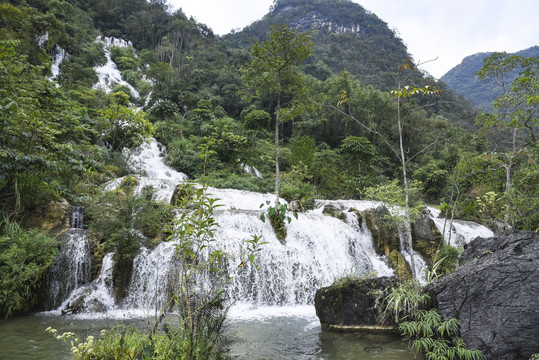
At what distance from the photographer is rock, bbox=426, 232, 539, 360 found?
3.54 metres

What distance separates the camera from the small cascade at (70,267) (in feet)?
24.0

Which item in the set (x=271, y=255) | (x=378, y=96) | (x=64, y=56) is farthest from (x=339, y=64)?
(x=271, y=255)

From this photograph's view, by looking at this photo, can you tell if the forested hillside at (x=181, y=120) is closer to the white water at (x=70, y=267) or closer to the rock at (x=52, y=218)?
the rock at (x=52, y=218)

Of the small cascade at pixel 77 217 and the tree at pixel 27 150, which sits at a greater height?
the tree at pixel 27 150

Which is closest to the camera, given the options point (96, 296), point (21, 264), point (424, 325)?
point (424, 325)

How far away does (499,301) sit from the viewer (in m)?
3.84

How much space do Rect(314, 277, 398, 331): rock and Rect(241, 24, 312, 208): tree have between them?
174 inches

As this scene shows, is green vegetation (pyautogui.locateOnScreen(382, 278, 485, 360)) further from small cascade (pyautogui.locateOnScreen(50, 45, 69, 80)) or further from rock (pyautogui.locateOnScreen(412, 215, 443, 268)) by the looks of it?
small cascade (pyautogui.locateOnScreen(50, 45, 69, 80))

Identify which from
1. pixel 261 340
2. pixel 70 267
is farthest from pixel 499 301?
pixel 70 267

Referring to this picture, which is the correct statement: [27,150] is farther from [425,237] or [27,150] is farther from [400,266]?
[425,237]

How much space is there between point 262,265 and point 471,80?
107m

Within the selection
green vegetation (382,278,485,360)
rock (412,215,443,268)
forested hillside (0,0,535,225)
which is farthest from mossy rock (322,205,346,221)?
green vegetation (382,278,485,360)

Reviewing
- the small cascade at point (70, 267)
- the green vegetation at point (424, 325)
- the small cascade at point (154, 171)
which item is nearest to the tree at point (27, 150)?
the small cascade at point (70, 267)

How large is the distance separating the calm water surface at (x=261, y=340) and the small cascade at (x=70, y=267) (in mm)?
862
